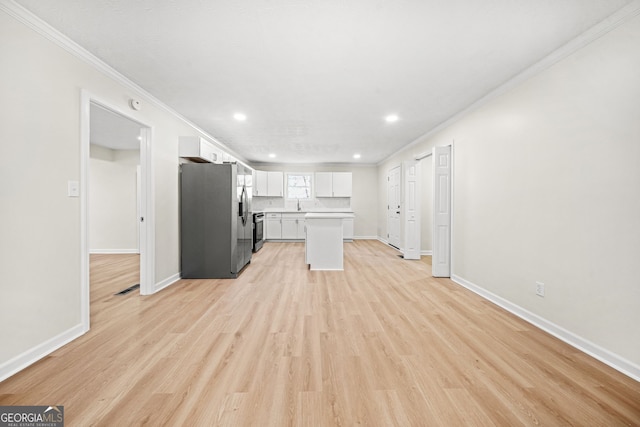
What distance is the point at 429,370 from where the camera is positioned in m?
1.70

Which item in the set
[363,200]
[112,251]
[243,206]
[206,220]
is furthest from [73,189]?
[363,200]

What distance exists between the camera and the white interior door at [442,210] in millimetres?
3902

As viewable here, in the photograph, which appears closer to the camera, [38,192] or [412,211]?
[38,192]

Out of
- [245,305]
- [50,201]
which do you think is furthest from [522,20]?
[50,201]

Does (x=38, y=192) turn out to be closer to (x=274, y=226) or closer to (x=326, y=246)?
(x=326, y=246)

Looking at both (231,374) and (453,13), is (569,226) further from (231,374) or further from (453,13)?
(231,374)

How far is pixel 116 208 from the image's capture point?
593 centimetres

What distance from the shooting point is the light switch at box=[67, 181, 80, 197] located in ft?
6.79

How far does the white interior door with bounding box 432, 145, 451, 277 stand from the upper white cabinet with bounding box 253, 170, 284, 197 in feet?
16.5

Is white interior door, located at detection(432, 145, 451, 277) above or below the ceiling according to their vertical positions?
below

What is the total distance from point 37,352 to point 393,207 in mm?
6408

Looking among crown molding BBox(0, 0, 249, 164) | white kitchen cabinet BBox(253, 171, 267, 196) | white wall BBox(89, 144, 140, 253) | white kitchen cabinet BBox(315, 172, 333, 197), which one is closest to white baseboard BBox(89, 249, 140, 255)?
white wall BBox(89, 144, 140, 253)

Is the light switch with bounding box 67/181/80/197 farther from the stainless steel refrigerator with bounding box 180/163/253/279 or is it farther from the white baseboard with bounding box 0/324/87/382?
the stainless steel refrigerator with bounding box 180/163/253/279

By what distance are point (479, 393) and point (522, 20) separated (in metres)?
2.56
